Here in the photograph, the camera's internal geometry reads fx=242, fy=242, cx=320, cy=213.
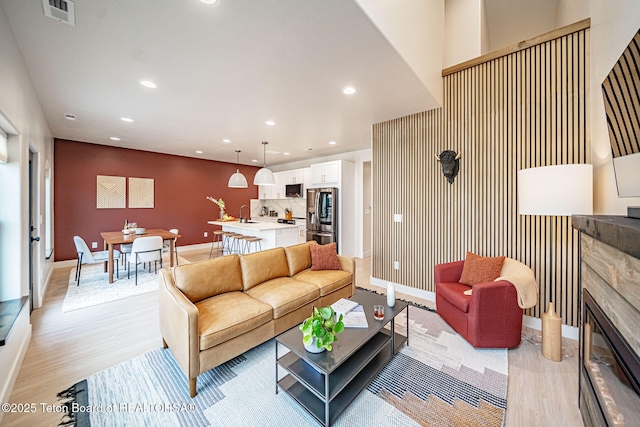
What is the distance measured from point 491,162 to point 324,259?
2.37 metres

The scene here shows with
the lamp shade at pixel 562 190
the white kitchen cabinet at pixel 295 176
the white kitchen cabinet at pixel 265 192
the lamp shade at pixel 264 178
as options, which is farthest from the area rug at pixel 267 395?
the white kitchen cabinet at pixel 265 192

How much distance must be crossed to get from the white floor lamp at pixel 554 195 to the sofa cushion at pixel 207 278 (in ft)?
9.25

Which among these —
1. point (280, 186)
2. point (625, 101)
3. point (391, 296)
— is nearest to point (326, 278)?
point (391, 296)

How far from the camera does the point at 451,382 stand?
185 cm

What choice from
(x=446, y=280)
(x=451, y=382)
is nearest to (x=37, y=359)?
(x=451, y=382)

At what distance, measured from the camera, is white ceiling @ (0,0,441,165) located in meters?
1.70

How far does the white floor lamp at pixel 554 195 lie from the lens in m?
1.84

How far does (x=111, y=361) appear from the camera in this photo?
211 centimetres

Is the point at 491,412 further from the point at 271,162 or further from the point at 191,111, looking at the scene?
the point at 271,162

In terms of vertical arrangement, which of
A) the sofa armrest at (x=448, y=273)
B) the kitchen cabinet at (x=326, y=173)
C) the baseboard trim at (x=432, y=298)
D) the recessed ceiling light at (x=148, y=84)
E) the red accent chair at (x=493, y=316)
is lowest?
the baseboard trim at (x=432, y=298)

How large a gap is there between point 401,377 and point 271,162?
690 centimetres

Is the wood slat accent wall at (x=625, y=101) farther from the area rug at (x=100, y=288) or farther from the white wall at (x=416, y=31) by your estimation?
the area rug at (x=100, y=288)

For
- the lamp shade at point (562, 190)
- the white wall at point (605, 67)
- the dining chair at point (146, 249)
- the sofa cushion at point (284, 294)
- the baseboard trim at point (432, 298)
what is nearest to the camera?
the white wall at point (605, 67)

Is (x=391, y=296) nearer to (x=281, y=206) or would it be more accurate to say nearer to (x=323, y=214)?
(x=323, y=214)
